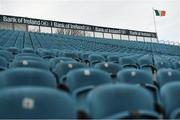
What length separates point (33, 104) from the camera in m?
2.54

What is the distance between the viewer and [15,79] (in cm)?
351

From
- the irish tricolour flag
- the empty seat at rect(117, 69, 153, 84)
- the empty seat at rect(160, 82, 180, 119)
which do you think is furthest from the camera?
the irish tricolour flag

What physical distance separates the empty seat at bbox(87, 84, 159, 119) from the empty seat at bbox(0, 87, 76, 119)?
12.3 inches

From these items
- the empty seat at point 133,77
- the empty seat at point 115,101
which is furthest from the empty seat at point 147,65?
the empty seat at point 115,101

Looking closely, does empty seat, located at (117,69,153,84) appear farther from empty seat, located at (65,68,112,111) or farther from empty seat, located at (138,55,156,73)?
empty seat, located at (138,55,156,73)

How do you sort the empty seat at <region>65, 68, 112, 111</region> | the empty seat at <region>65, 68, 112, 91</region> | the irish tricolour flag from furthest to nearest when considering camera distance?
the irish tricolour flag → the empty seat at <region>65, 68, 112, 91</region> → the empty seat at <region>65, 68, 112, 111</region>

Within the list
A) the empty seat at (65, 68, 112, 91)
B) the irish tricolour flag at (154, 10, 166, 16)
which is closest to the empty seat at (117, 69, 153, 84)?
the empty seat at (65, 68, 112, 91)

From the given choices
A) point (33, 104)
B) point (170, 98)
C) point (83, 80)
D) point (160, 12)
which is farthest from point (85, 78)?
point (160, 12)

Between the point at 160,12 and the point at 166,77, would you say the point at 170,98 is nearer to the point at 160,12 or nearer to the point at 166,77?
the point at 166,77

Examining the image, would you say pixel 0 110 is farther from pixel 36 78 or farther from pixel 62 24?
pixel 62 24

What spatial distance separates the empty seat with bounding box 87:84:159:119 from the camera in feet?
9.41

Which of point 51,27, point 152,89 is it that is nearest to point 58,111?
point 152,89

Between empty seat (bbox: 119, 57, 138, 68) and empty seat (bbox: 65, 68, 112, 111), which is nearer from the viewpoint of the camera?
empty seat (bbox: 65, 68, 112, 111)

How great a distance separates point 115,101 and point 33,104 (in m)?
0.74
